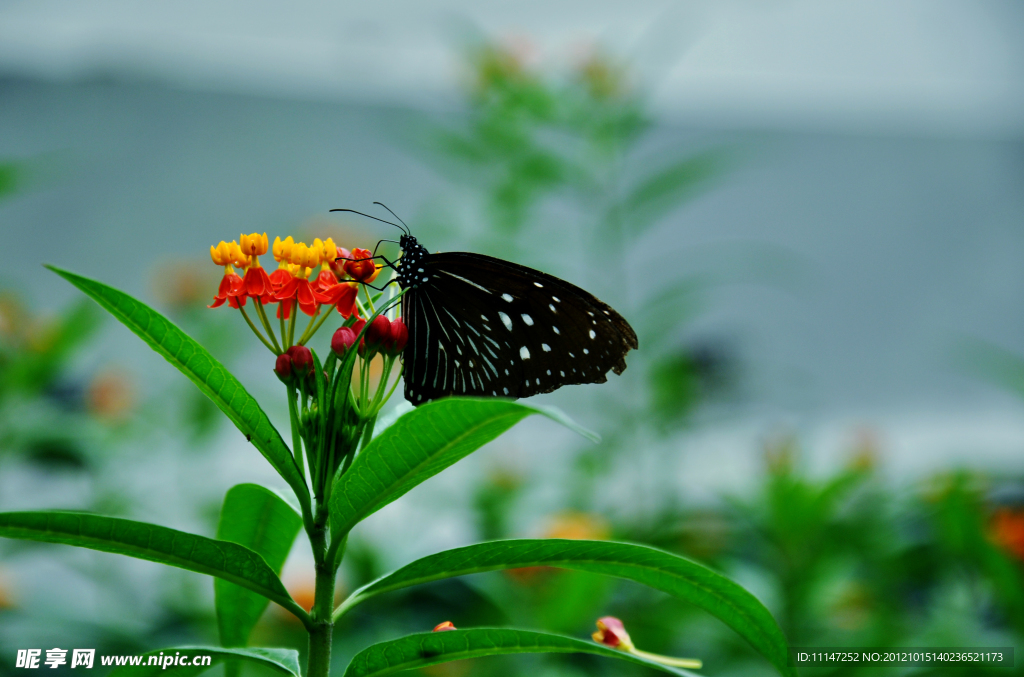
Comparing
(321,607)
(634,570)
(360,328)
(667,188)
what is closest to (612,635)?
(634,570)

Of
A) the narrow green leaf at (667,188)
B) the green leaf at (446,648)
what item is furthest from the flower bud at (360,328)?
the narrow green leaf at (667,188)

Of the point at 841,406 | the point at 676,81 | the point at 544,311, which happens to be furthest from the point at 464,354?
the point at 841,406

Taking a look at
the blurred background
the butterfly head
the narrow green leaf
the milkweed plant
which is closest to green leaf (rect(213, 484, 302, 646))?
the milkweed plant

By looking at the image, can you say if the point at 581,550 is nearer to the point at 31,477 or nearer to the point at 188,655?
the point at 188,655

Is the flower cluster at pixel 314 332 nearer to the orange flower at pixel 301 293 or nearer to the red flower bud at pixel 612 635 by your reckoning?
the orange flower at pixel 301 293

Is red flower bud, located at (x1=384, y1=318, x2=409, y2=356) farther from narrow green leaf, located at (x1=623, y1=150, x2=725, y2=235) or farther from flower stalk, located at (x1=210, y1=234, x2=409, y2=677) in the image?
narrow green leaf, located at (x1=623, y1=150, x2=725, y2=235)

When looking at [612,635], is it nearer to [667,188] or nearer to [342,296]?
[342,296]
